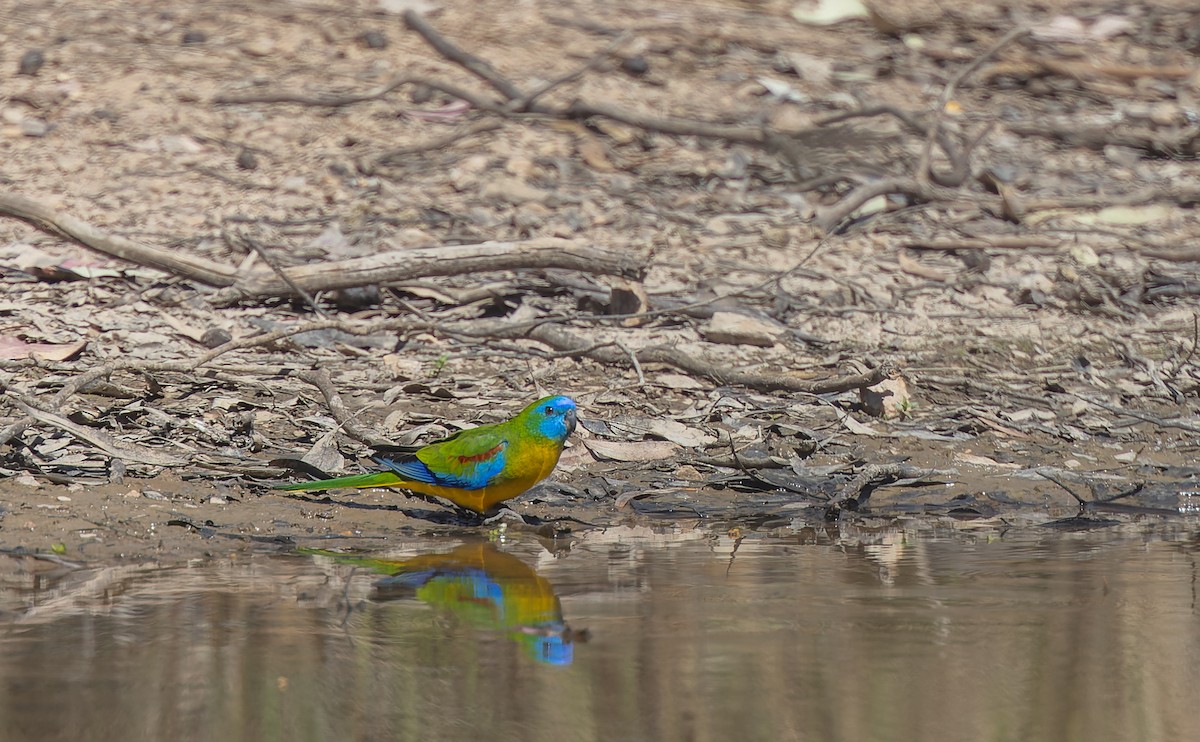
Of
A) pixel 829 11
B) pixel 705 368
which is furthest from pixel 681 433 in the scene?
pixel 829 11

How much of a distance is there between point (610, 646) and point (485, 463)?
1732 millimetres

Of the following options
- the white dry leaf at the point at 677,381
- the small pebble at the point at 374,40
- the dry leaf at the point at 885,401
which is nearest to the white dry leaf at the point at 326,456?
the white dry leaf at the point at 677,381

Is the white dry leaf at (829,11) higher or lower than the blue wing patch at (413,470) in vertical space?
lower

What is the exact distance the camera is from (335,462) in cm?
575

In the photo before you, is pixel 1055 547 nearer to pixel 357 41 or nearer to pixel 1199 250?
pixel 1199 250

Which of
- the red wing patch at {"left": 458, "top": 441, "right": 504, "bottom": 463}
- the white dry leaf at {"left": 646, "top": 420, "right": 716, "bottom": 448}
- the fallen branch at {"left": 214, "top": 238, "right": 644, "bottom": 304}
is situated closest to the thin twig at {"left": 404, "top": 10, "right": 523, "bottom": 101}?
the fallen branch at {"left": 214, "top": 238, "right": 644, "bottom": 304}

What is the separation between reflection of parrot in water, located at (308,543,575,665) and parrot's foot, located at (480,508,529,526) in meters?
0.44

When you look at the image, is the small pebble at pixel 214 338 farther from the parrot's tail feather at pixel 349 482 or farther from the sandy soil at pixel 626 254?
the parrot's tail feather at pixel 349 482

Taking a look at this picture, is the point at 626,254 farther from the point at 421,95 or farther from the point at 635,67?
the point at 635,67

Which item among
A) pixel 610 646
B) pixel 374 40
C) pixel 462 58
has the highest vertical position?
pixel 610 646

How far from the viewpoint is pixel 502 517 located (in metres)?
5.65

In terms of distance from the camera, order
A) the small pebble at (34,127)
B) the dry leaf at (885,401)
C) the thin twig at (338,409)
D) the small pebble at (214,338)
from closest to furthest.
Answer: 1. the thin twig at (338,409)
2. the dry leaf at (885,401)
3. the small pebble at (214,338)
4. the small pebble at (34,127)

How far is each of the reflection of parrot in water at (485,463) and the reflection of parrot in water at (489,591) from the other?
291 millimetres

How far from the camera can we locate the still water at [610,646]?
122 inches
